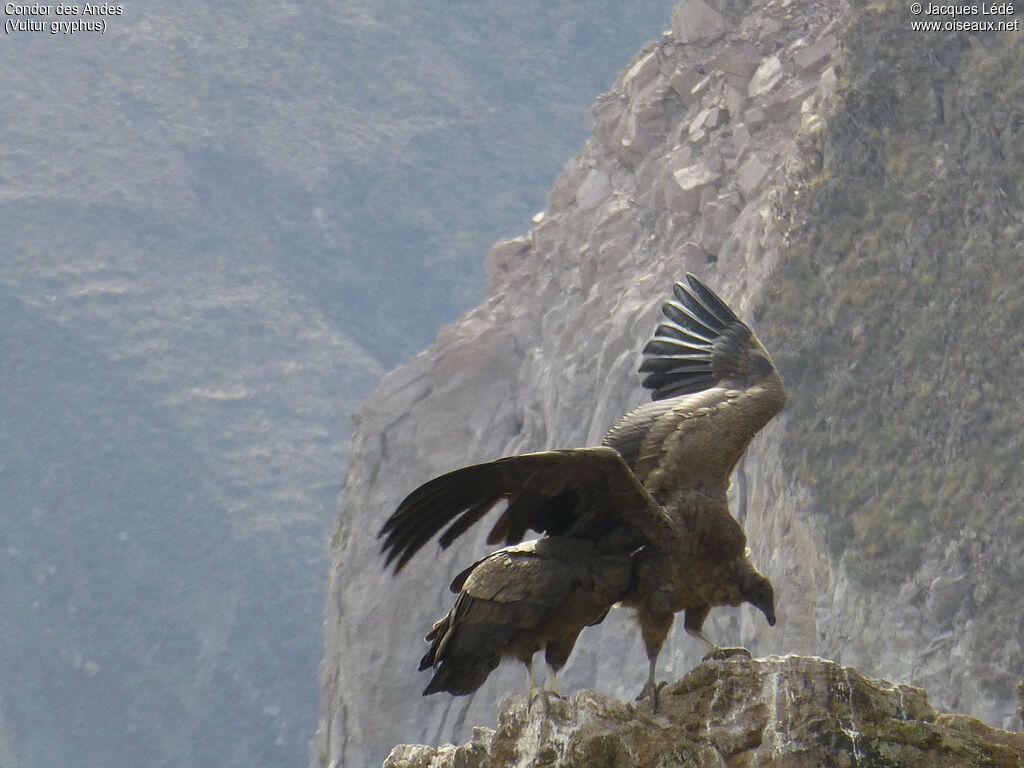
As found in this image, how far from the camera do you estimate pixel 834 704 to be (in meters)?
7.50

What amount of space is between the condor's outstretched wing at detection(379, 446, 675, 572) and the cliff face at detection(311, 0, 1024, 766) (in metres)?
11.8

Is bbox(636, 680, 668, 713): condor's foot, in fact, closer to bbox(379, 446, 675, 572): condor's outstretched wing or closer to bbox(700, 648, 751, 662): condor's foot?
bbox(700, 648, 751, 662): condor's foot

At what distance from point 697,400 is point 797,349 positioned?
44.2 feet

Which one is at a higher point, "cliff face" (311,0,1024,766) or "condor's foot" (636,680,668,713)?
"cliff face" (311,0,1024,766)

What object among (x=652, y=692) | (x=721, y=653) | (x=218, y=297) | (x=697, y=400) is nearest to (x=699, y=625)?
(x=721, y=653)

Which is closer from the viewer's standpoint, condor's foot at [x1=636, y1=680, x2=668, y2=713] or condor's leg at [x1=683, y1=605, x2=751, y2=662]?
condor's foot at [x1=636, y1=680, x2=668, y2=713]

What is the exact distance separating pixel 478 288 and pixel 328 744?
76267 millimetres

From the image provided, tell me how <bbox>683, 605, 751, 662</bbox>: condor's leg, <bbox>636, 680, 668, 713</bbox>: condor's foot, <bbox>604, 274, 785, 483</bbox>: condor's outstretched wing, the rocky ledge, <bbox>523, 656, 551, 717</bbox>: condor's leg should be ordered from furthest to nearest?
<bbox>604, 274, 785, 483</bbox>: condor's outstretched wing, <bbox>683, 605, 751, 662</bbox>: condor's leg, <bbox>636, 680, 668, 713</bbox>: condor's foot, <bbox>523, 656, 551, 717</bbox>: condor's leg, the rocky ledge

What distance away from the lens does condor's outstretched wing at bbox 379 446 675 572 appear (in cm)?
791

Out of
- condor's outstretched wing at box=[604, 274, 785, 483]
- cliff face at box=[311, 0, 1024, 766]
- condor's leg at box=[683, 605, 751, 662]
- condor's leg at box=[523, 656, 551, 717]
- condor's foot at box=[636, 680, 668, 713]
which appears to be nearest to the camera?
condor's leg at box=[523, 656, 551, 717]

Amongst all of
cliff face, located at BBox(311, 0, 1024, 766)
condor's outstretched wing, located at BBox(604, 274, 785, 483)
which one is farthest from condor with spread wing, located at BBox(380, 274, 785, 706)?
cliff face, located at BBox(311, 0, 1024, 766)

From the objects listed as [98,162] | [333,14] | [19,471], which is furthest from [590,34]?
[19,471]

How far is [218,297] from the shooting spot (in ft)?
329

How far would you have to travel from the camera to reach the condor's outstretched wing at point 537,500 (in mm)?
7914
